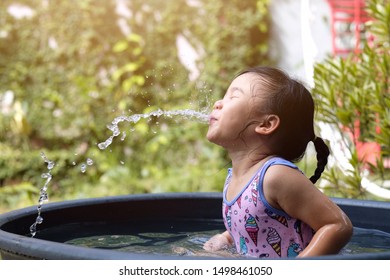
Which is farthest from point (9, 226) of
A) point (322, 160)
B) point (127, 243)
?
point (322, 160)

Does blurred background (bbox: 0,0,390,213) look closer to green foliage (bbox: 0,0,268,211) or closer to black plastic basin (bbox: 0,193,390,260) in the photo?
green foliage (bbox: 0,0,268,211)

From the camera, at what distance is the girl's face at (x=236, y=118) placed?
2180 millimetres

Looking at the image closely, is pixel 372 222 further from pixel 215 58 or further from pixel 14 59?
pixel 14 59

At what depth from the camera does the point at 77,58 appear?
6.61 meters

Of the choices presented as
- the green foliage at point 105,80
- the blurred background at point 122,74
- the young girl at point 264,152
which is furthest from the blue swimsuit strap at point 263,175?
the green foliage at point 105,80

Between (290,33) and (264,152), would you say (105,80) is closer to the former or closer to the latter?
(290,33)

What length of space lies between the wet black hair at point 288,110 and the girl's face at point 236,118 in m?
0.03

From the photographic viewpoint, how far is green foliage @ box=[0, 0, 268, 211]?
6.39 meters

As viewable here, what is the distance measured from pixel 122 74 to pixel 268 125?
15.3 feet

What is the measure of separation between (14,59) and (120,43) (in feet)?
3.28

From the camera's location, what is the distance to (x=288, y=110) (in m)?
2.17

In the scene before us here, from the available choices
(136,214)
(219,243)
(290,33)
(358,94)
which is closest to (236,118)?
(219,243)

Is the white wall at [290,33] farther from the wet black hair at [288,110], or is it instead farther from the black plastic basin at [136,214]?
the wet black hair at [288,110]
